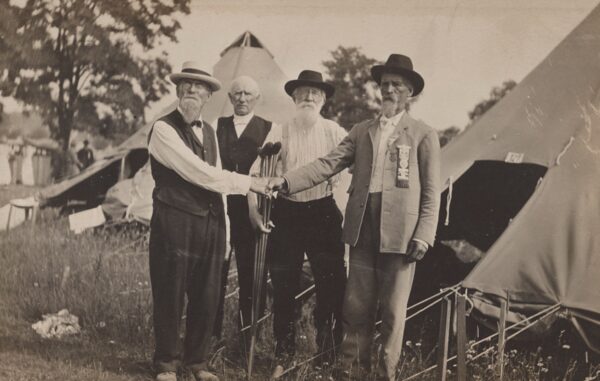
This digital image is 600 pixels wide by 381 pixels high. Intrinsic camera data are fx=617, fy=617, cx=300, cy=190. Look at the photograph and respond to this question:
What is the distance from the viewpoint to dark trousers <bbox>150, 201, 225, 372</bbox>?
3211mm

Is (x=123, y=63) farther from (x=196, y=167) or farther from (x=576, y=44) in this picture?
(x=576, y=44)

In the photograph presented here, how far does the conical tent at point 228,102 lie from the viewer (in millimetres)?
7250

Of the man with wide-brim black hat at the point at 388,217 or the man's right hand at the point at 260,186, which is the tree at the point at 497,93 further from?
the man's right hand at the point at 260,186

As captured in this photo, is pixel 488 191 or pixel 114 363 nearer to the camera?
pixel 114 363

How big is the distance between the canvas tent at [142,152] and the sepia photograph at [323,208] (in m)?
1.14

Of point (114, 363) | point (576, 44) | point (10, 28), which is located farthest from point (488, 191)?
point (10, 28)

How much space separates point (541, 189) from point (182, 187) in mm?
2232

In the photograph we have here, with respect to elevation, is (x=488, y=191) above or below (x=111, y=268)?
above

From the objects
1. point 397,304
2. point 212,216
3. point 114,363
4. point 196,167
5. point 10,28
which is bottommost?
point 114,363

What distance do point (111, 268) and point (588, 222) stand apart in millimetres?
3602

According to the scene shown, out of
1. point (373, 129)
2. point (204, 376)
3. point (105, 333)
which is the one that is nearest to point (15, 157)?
point (105, 333)

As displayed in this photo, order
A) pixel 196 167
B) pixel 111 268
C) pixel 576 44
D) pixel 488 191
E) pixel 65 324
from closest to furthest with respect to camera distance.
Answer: pixel 196 167, pixel 65 324, pixel 576 44, pixel 111 268, pixel 488 191

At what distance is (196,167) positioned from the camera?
123 inches

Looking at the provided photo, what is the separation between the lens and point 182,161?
3.14 metres
